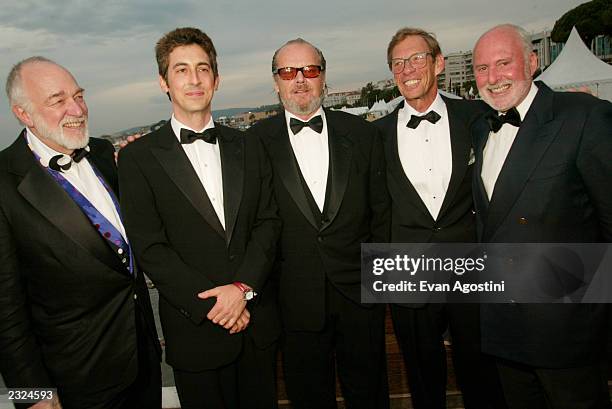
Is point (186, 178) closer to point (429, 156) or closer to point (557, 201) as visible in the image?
point (429, 156)

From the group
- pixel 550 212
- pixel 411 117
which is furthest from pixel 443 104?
pixel 550 212

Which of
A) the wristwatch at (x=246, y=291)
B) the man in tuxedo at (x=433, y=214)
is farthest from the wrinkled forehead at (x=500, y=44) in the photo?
the wristwatch at (x=246, y=291)

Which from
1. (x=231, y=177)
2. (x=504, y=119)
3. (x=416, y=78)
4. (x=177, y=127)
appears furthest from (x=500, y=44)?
(x=177, y=127)

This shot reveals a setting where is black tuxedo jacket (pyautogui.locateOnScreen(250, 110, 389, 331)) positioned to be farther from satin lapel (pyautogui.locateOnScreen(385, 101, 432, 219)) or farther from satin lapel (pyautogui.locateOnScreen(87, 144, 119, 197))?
satin lapel (pyautogui.locateOnScreen(87, 144, 119, 197))

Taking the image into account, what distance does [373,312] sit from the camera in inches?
108

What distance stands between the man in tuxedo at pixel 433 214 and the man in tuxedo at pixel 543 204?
0.83 ft

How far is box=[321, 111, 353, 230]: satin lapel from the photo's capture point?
2.65m

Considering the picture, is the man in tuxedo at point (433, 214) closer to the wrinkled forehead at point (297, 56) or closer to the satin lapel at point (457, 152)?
the satin lapel at point (457, 152)

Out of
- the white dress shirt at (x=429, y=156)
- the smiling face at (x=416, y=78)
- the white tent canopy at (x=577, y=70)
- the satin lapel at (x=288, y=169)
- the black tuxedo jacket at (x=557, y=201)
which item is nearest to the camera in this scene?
the black tuxedo jacket at (x=557, y=201)

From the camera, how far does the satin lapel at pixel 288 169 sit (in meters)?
2.63

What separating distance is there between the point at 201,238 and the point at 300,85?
45.9 inches

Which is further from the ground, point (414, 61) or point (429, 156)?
point (414, 61)

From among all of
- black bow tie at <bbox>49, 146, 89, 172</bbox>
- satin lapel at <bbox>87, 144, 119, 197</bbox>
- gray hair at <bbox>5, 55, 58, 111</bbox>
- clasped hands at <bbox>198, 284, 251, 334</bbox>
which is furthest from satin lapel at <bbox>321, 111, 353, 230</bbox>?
gray hair at <bbox>5, 55, 58, 111</bbox>

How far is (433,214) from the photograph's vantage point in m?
2.85
